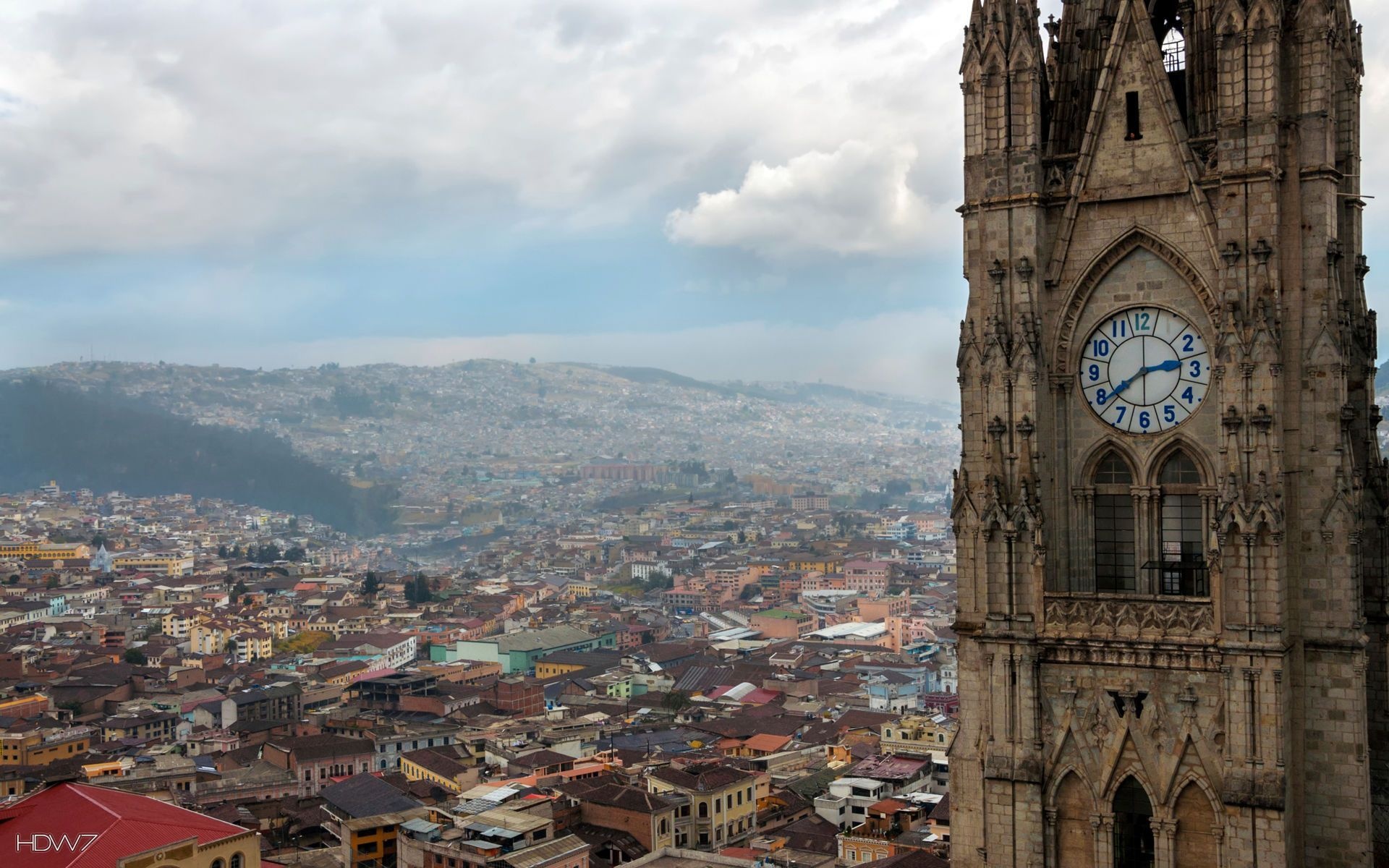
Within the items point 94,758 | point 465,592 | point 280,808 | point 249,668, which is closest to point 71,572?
point 465,592

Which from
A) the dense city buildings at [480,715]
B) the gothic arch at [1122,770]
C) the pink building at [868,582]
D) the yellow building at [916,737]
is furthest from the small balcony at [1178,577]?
the pink building at [868,582]

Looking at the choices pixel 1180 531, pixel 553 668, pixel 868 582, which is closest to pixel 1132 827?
pixel 1180 531

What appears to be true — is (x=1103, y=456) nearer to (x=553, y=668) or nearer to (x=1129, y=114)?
(x=1129, y=114)

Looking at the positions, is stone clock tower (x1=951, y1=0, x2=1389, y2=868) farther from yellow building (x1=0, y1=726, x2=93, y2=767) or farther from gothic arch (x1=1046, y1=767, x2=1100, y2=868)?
yellow building (x1=0, y1=726, x2=93, y2=767)

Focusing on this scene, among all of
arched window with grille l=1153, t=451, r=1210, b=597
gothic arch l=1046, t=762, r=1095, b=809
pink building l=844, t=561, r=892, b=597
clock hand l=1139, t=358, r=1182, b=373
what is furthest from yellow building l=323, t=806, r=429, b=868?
pink building l=844, t=561, r=892, b=597

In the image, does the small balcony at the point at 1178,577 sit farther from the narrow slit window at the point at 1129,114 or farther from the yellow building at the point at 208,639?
the yellow building at the point at 208,639

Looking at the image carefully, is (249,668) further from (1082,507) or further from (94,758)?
(1082,507)

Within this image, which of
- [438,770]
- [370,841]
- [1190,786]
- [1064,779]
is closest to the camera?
[1190,786]

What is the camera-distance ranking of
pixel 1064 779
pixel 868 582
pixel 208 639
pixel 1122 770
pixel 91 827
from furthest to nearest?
1. pixel 868 582
2. pixel 208 639
3. pixel 91 827
4. pixel 1064 779
5. pixel 1122 770
